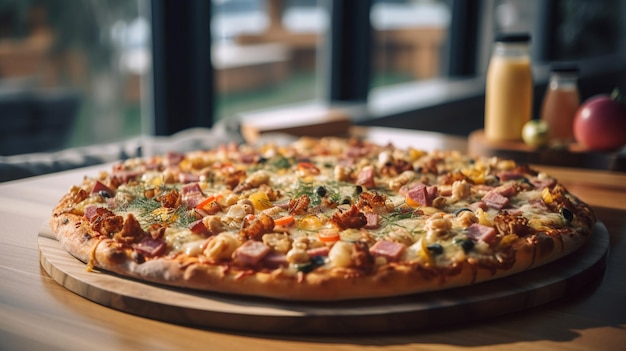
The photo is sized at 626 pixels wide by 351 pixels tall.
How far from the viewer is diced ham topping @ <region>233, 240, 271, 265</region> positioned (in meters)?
1.19

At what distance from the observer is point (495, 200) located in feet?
5.14

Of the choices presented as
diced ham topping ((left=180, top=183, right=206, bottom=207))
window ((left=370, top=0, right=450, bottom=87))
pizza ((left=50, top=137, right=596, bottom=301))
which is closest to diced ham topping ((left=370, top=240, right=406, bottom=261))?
pizza ((left=50, top=137, right=596, bottom=301))

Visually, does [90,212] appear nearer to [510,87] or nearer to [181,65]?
[510,87]

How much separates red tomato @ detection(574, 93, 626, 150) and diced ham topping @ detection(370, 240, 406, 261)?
143 cm

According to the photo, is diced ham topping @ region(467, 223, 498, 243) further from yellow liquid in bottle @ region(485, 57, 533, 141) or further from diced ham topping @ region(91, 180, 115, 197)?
yellow liquid in bottle @ region(485, 57, 533, 141)

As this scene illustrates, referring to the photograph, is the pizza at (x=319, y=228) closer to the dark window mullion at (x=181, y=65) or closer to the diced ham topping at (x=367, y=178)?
the diced ham topping at (x=367, y=178)

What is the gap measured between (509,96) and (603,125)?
1.10 ft

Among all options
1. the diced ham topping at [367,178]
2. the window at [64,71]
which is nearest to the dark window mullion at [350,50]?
the window at [64,71]

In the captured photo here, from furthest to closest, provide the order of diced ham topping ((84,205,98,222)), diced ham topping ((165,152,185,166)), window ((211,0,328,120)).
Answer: window ((211,0,328,120)) < diced ham topping ((165,152,185,166)) < diced ham topping ((84,205,98,222))

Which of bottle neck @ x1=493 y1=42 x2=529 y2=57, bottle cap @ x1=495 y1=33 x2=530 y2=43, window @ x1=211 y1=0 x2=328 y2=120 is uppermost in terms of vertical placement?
bottle cap @ x1=495 y1=33 x2=530 y2=43

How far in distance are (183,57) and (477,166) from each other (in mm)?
1833

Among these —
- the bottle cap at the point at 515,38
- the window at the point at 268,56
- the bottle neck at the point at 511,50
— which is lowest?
the window at the point at 268,56

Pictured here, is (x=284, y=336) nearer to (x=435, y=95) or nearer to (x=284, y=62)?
(x=435, y=95)

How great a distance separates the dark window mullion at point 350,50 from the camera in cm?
459
